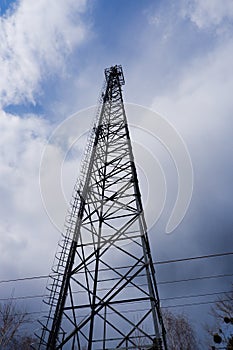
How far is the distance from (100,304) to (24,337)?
23073mm

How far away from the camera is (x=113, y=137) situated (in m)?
12.5

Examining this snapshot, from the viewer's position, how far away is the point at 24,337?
81.5 feet

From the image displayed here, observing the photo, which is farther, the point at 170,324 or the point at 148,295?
the point at 170,324

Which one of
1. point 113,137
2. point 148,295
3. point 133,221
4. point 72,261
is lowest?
point 148,295

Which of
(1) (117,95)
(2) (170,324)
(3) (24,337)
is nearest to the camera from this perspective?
(1) (117,95)

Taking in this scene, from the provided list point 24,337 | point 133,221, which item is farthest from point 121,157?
point 24,337

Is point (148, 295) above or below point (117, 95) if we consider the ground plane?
below

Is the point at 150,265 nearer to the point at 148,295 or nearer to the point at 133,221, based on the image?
the point at 148,295

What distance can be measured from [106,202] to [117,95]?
25.3ft

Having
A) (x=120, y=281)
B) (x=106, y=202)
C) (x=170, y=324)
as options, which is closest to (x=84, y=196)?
(x=106, y=202)

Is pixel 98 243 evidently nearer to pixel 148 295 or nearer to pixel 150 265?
pixel 150 265

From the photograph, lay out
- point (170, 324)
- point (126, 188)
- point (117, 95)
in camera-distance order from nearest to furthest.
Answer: point (126, 188), point (117, 95), point (170, 324)

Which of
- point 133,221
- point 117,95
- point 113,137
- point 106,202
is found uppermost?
point 117,95

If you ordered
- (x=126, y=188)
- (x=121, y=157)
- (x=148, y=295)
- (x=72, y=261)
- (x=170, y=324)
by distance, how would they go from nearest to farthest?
(x=148, y=295)
(x=72, y=261)
(x=126, y=188)
(x=121, y=157)
(x=170, y=324)
